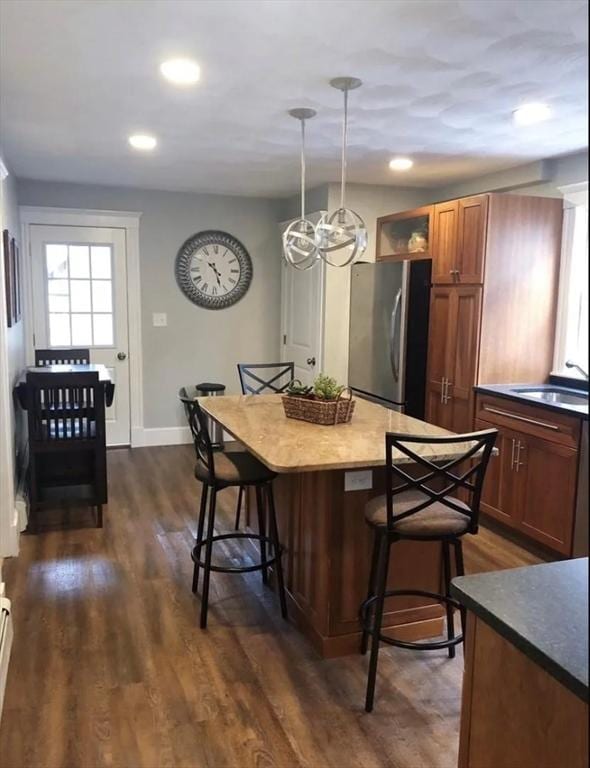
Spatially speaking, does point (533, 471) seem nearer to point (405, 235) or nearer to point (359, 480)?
point (359, 480)

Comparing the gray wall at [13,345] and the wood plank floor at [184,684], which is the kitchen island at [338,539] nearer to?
the wood plank floor at [184,684]

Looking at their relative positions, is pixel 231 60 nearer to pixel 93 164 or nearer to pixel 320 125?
pixel 320 125

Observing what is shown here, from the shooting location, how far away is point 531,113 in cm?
309

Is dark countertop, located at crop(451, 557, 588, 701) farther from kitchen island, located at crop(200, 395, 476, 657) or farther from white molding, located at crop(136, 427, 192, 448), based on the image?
white molding, located at crop(136, 427, 192, 448)

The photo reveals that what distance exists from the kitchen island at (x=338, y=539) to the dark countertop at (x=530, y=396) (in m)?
0.94

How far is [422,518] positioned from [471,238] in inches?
92.4

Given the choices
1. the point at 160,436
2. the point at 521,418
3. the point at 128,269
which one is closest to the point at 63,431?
the point at 160,436

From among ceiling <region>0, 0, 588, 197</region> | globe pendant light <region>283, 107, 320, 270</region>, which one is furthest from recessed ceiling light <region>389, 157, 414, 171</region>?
globe pendant light <region>283, 107, 320, 270</region>

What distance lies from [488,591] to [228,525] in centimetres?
293

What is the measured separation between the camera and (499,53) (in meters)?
2.38

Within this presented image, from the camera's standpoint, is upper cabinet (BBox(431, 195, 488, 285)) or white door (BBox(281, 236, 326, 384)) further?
white door (BBox(281, 236, 326, 384))

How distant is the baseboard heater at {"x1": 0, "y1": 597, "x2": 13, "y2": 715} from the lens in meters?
2.32

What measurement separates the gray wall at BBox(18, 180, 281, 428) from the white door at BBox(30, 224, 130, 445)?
0.69ft

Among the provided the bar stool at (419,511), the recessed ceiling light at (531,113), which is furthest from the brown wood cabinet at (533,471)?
the recessed ceiling light at (531,113)
